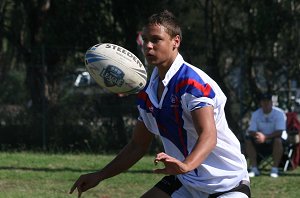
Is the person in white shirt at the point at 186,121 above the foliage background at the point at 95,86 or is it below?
above

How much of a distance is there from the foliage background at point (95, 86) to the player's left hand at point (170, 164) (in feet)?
37.8

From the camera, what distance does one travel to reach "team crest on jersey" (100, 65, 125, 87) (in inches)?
201

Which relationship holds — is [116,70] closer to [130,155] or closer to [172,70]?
[130,155]

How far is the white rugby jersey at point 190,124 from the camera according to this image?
4.33 metres

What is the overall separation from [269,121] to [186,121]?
8433 mm

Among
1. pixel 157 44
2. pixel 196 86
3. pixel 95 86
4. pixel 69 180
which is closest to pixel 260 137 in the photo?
pixel 69 180

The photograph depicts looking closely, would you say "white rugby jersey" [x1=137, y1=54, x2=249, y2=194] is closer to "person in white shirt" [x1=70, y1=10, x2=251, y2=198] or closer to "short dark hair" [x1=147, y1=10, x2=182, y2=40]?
"person in white shirt" [x1=70, y1=10, x2=251, y2=198]

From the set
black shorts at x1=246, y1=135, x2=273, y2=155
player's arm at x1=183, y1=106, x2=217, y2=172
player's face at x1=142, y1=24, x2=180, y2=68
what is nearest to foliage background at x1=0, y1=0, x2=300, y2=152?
black shorts at x1=246, y1=135, x2=273, y2=155

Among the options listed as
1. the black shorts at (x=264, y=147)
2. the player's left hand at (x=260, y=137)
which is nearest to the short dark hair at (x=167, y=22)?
the player's left hand at (x=260, y=137)

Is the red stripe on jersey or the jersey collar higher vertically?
the jersey collar

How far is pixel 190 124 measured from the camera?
439 cm

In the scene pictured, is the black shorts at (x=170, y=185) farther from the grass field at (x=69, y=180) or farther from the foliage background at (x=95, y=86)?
the foliage background at (x=95, y=86)

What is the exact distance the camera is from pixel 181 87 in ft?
14.2

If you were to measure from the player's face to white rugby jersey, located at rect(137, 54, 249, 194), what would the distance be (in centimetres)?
13
